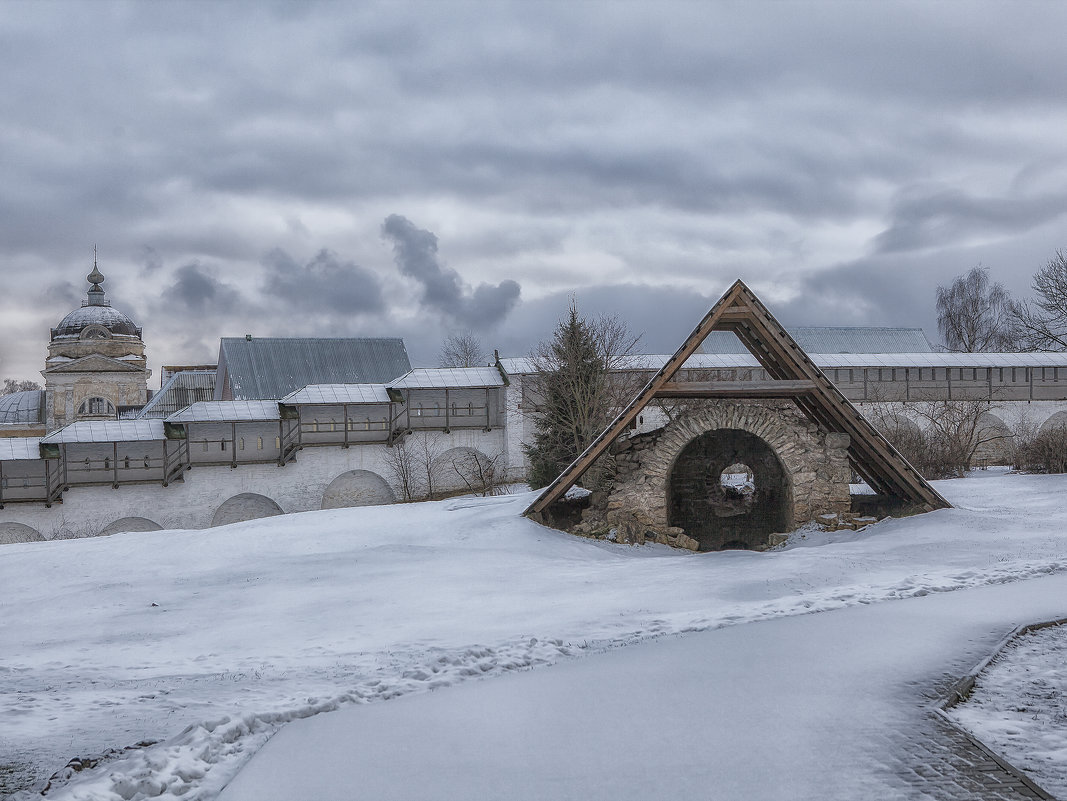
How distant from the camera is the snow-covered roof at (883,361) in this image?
3089 cm

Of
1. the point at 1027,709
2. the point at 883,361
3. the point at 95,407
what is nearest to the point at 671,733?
the point at 1027,709

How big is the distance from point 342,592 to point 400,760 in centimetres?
427

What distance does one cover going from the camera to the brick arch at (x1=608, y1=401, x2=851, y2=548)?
10.9 metres

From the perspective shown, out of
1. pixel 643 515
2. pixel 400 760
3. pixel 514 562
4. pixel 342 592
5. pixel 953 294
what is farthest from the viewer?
pixel 953 294

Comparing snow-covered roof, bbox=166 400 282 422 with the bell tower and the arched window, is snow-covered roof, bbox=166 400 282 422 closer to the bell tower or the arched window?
the bell tower

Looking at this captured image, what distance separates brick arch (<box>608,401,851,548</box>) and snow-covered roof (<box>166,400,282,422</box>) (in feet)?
63.8

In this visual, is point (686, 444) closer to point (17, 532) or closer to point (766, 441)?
point (766, 441)

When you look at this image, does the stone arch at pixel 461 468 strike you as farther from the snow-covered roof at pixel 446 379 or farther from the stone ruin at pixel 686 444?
the stone ruin at pixel 686 444

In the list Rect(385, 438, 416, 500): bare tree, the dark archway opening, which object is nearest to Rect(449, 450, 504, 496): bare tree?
Rect(385, 438, 416, 500): bare tree

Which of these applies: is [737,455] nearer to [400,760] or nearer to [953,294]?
[400,760]

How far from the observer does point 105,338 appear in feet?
184

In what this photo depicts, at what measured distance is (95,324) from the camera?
5628cm

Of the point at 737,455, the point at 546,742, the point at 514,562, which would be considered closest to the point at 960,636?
the point at 546,742

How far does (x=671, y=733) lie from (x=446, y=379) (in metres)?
26.6
